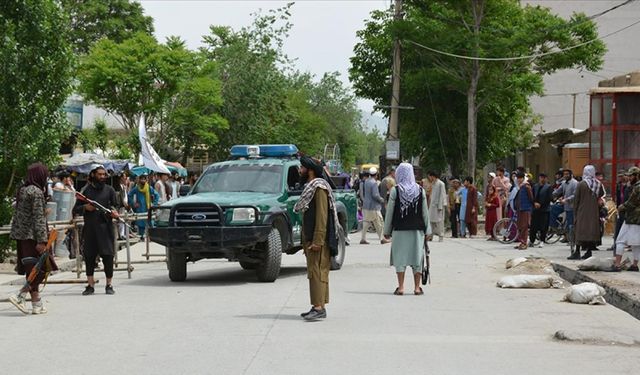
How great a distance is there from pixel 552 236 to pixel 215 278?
12.2m

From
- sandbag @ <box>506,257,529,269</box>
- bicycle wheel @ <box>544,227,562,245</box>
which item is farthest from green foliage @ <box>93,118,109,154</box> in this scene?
sandbag @ <box>506,257,529,269</box>

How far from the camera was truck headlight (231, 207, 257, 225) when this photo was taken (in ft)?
53.1

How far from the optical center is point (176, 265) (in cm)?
1681

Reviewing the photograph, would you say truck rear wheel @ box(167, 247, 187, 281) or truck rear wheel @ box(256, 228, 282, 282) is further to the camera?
truck rear wheel @ box(167, 247, 187, 281)

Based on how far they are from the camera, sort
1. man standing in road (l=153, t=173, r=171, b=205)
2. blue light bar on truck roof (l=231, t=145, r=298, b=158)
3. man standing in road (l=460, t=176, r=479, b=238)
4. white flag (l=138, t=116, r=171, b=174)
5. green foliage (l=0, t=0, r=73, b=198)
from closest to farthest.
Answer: blue light bar on truck roof (l=231, t=145, r=298, b=158), green foliage (l=0, t=0, r=73, b=198), white flag (l=138, t=116, r=171, b=174), man standing in road (l=153, t=173, r=171, b=205), man standing in road (l=460, t=176, r=479, b=238)

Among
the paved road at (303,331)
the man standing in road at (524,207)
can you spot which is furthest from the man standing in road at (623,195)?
the paved road at (303,331)

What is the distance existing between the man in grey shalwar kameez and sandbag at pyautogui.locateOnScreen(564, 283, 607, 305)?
6.74ft

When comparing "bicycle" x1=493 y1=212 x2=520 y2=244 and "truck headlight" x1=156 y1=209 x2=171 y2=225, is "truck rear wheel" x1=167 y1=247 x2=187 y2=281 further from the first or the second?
"bicycle" x1=493 y1=212 x2=520 y2=244

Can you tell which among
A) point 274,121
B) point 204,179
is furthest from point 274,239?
point 274,121

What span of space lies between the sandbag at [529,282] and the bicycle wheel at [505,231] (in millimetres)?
10791

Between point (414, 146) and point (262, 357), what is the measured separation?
45.8 m

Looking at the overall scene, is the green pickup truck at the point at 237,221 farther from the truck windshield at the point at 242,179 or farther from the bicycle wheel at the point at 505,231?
the bicycle wheel at the point at 505,231

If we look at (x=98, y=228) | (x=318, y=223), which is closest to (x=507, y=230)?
(x=98, y=228)

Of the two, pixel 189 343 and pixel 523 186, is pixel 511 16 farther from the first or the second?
pixel 189 343
